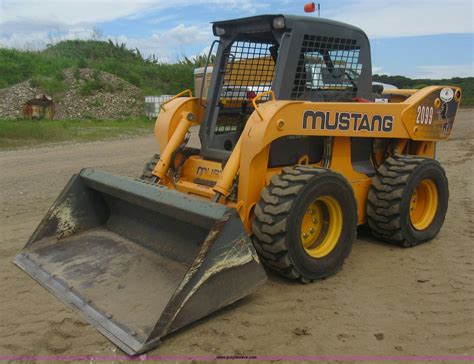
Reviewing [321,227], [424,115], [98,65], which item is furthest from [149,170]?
[98,65]

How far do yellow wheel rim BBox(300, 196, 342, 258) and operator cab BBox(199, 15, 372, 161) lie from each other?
94 centimetres

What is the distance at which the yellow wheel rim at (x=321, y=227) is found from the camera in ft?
12.7

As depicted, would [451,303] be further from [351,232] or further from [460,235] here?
[460,235]

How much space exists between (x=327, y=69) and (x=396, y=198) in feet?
4.29

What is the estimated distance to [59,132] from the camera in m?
13.9

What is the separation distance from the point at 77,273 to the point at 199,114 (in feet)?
6.44

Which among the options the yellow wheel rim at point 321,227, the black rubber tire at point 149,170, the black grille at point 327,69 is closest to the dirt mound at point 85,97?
the black rubber tire at point 149,170

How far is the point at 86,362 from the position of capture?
2.72m

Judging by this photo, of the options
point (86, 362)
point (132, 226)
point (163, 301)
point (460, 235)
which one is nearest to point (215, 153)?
point (132, 226)

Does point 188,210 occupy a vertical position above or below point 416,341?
above

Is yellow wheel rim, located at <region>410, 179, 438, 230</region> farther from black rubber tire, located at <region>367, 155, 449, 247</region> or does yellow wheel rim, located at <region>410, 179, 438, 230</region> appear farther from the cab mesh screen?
the cab mesh screen

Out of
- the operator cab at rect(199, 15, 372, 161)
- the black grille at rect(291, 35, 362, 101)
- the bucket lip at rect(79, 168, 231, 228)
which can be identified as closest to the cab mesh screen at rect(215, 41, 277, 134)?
the operator cab at rect(199, 15, 372, 161)

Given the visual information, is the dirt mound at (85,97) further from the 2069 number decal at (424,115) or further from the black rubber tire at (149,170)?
the 2069 number decal at (424,115)

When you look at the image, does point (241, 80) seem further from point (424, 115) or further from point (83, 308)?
point (83, 308)
